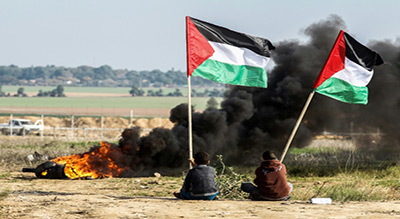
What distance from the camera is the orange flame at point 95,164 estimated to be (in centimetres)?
2238

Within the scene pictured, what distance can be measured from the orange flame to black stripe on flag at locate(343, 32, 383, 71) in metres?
9.91

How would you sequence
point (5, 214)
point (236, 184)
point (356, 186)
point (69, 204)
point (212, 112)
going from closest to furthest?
point (5, 214) → point (69, 204) → point (236, 184) → point (356, 186) → point (212, 112)

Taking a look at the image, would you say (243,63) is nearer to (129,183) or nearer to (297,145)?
(129,183)

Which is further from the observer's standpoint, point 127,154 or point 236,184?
point 127,154

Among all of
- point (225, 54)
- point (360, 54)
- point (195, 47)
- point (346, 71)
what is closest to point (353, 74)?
point (346, 71)

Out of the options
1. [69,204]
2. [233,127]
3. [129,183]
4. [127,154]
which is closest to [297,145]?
[233,127]

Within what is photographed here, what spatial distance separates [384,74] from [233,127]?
27.7ft

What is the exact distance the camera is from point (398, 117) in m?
32.7

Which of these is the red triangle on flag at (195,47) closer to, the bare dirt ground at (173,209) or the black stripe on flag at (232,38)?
the black stripe on flag at (232,38)

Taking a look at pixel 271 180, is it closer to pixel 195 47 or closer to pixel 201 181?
pixel 201 181

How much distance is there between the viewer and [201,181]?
13531mm

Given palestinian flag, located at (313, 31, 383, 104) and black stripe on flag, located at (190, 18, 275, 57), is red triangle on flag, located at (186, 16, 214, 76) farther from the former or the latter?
palestinian flag, located at (313, 31, 383, 104)

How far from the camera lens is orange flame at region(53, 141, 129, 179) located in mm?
22375

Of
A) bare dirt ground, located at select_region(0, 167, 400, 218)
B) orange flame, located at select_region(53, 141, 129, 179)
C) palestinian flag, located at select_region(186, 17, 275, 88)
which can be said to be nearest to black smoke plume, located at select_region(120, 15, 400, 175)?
orange flame, located at select_region(53, 141, 129, 179)
